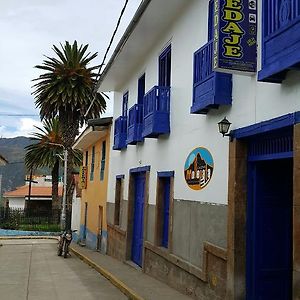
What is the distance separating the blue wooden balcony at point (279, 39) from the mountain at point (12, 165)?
97.9 metres

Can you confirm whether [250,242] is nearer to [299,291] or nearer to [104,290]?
[299,291]

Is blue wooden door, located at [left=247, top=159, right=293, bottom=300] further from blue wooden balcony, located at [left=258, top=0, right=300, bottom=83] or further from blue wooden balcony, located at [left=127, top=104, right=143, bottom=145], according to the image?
blue wooden balcony, located at [left=127, top=104, right=143, bottom=145]

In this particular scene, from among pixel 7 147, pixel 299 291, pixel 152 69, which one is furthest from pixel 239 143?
pixel 7 147

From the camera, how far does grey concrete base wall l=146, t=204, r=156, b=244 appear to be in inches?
463

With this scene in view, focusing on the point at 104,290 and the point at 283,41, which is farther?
the point at 104,290

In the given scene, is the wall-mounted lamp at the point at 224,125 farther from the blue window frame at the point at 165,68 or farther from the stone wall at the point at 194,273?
the blue window frame at the point at 165,68

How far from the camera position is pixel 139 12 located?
34.2 feet

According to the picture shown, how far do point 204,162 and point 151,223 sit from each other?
3.80m

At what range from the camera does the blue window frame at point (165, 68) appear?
11.5m

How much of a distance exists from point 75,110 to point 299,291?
26678mm

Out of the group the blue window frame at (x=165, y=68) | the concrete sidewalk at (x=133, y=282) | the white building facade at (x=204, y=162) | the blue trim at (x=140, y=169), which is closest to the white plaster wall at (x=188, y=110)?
the white building facade at (x=204, y=162)

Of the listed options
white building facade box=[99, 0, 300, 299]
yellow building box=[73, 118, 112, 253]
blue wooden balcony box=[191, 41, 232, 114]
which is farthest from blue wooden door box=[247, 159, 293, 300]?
yellow building box=[73, 118, 112, 253]

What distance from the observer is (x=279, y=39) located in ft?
18.9

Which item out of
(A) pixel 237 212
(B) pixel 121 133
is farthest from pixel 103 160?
(A) pixel 237 212
